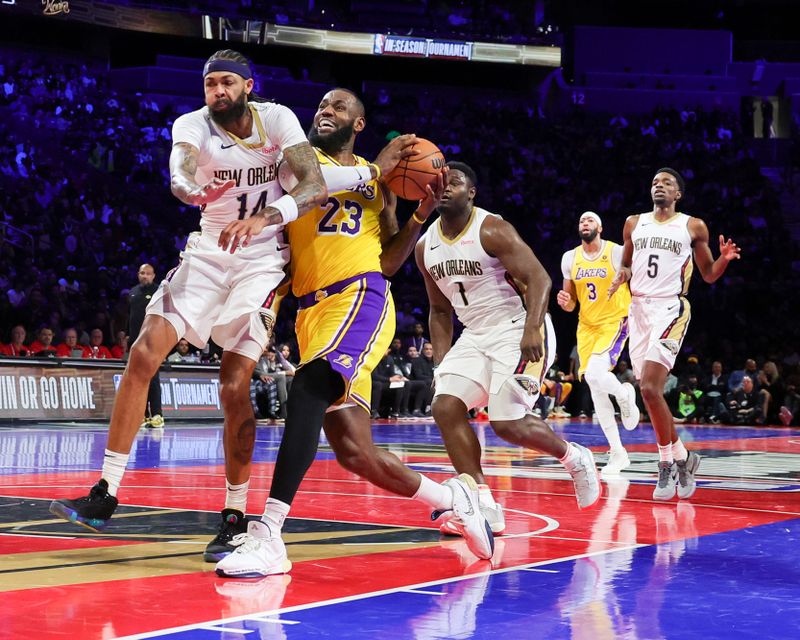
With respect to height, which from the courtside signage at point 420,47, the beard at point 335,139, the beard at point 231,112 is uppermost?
the courtside signage at point 420,47

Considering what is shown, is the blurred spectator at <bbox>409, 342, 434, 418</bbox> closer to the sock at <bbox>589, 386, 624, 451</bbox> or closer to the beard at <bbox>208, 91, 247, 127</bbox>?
the sock at <bbox>589, 386, 624, 451</bbox>

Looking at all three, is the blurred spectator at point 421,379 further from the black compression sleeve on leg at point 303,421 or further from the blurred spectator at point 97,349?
the black compression sleeve on leg at point 303,421

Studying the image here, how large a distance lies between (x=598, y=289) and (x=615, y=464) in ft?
5.93

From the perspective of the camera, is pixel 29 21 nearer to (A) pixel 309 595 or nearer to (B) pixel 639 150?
(B) pixel 639 150

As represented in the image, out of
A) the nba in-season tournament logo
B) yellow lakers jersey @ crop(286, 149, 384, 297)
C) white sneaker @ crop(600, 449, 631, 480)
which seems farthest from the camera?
the nba in-season tournament logo

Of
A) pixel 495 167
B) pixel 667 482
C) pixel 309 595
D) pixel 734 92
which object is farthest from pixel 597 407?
pixel 734 92

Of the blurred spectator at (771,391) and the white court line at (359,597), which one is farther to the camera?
the blurred spectator at (771,391)

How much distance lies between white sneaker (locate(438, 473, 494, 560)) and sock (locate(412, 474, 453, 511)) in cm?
3

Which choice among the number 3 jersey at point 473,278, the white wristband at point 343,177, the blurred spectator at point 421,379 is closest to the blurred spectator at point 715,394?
the blurred spectator at point 421,379

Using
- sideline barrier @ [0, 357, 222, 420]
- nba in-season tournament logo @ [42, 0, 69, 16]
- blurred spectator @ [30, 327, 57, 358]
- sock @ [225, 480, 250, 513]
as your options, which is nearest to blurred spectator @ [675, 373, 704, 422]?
sideline barrier @ [0, 357, 222, 420]

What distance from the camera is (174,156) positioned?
475 cm

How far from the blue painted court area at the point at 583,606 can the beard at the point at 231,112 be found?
86.7 inches

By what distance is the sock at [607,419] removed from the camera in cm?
977

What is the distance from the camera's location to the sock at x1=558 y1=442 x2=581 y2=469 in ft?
20.8
